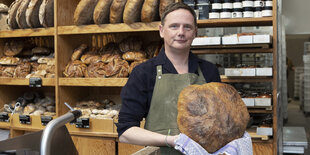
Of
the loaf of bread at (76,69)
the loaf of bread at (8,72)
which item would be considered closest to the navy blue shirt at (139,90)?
the loaf of bread at (76,69)

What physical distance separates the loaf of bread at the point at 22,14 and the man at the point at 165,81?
1903 millimetres

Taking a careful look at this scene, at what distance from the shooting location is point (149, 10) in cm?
255

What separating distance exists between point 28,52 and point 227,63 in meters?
1.92

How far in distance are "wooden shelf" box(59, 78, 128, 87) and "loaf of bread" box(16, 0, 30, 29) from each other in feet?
2.15

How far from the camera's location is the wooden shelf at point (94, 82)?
2.68m

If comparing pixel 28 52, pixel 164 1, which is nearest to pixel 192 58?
pixel 164 1

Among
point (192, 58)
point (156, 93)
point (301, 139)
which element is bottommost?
point (301, 139)

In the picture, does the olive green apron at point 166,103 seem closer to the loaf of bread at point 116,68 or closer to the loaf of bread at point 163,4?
the loaf of bread at point 163,4

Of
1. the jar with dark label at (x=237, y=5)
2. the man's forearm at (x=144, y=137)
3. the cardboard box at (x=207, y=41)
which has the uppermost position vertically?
the jar with dark label at (x=237, y=5)

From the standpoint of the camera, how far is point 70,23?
3.02 meters

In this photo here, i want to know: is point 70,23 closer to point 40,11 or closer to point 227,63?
point 40,11

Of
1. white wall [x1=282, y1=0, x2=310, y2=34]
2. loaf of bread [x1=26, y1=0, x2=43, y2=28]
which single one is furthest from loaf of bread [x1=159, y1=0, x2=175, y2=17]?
white wall [x1=282, y1=0, x2=310, y2=34]

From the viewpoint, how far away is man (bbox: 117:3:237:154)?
4.75 ft

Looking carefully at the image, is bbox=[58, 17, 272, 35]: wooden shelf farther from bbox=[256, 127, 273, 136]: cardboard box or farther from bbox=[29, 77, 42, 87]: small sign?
bbox=[256, 127, 273, 136]: cardboard box
